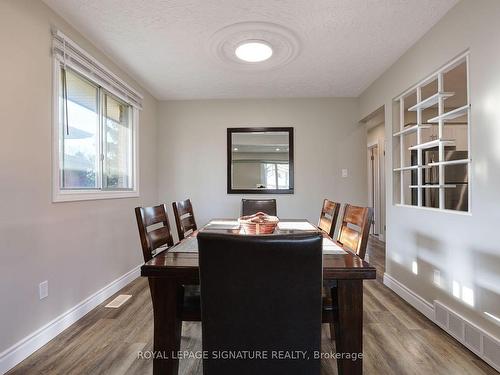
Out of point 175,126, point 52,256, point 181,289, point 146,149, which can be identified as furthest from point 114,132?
point 181,289

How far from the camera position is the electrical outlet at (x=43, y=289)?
6.33 ft

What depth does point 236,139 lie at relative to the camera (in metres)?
4.05

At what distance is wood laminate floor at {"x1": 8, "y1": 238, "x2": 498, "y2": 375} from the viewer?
1646 mm

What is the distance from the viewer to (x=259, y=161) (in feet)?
13.3

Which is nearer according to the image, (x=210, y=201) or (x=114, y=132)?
(x=114, y=132)

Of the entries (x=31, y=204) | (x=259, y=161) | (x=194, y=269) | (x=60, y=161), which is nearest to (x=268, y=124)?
(x=259, y=161)

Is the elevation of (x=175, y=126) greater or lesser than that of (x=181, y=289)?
greater

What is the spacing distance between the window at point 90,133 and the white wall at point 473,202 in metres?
2.82

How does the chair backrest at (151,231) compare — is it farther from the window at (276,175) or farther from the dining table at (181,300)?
the window at (276,175)

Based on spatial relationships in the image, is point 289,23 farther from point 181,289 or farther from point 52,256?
point 52,256

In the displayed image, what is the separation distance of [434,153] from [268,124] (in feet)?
6.69

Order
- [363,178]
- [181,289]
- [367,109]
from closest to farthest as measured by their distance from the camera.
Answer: [181,289] → [367,109] → [363,178]

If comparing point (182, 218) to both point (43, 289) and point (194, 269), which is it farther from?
point (194, 269)

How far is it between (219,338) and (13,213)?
5.21ft
